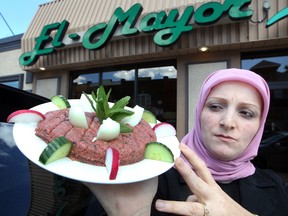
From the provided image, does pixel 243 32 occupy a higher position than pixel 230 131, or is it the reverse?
pixel 243 32

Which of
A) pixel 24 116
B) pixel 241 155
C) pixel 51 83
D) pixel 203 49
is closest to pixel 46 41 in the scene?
pixel 51 83

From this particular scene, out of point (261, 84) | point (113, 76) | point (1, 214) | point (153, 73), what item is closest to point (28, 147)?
point (1, 214)

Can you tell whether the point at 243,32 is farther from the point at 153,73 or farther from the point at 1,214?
the point at 1,214

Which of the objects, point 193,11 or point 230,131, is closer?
point 230,131

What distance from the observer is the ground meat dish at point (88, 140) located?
0.93m

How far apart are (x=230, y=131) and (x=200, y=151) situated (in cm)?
26

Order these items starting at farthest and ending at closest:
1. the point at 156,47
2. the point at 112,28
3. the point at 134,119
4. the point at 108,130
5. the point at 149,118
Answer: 1. the point at 112,28
2. the point at 156,47
3. the point at 149,118
4. the point at 134,119
5. the point at 108,130

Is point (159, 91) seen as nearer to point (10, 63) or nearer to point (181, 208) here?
point (181, 208)

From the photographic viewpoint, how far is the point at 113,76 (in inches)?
272

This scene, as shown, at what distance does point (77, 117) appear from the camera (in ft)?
3.21

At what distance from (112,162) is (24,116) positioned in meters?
0.43

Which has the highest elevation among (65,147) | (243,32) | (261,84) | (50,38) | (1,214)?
(50,38)

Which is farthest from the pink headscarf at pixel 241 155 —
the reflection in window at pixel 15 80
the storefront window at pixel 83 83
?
the reflection in window at pixel 15 80

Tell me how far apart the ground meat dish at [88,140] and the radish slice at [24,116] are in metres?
0.03
